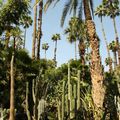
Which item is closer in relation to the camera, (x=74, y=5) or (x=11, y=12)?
(x=74, y=5)

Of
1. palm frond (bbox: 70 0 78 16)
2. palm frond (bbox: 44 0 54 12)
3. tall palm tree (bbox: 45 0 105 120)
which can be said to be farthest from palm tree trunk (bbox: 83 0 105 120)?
palm frond (bbox: 44 0 54 12)

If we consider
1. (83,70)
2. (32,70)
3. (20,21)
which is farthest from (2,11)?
(83,70)

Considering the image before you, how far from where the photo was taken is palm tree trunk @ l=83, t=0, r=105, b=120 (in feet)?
46.5

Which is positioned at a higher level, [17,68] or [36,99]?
[17,68]

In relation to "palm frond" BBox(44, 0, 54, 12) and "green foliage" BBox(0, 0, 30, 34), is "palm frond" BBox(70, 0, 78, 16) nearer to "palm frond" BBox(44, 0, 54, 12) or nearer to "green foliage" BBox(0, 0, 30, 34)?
"palm frond" BBox(44, 0, 54, 12)

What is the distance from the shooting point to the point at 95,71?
49.3ft

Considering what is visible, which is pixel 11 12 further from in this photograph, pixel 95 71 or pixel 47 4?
pixel 95 71

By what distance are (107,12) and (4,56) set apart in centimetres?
3054

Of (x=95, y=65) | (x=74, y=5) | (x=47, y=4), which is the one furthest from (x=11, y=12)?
(x=95, y=65)

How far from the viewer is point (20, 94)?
18.9m

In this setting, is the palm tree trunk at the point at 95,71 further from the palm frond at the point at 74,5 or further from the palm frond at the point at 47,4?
the palm frond at the point at 47,4

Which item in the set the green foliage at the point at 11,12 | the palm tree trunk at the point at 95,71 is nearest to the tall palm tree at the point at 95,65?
the palm tree trunk at the point at 95,71

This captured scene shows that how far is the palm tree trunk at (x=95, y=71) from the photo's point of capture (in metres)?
14.2

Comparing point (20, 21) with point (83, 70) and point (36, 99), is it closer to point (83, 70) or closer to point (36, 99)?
point (83, 70)
